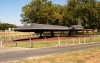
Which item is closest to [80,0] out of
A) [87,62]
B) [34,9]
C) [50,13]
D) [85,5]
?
[85,5]

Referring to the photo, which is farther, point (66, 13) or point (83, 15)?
point (66, 13)

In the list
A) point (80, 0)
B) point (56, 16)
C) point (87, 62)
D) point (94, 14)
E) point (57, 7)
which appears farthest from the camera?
point (57, 7)

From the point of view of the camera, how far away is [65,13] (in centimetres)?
9719

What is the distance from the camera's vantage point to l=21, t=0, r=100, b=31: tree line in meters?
85.8

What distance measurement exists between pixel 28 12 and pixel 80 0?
78.8 feet

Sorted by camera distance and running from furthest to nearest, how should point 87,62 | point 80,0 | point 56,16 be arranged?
point 56,16 → point 80,0 → point 87,62

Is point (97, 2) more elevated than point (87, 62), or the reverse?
point (97, 2)

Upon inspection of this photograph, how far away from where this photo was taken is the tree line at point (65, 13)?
85.8m

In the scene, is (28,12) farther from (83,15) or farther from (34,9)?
(83,15)

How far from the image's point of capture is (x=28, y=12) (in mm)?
100500

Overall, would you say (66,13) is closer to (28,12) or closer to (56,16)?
(56,16)

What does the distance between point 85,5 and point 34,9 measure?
2502 cm

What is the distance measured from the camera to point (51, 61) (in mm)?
16344

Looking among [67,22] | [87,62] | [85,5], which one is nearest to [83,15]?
[85,5]
